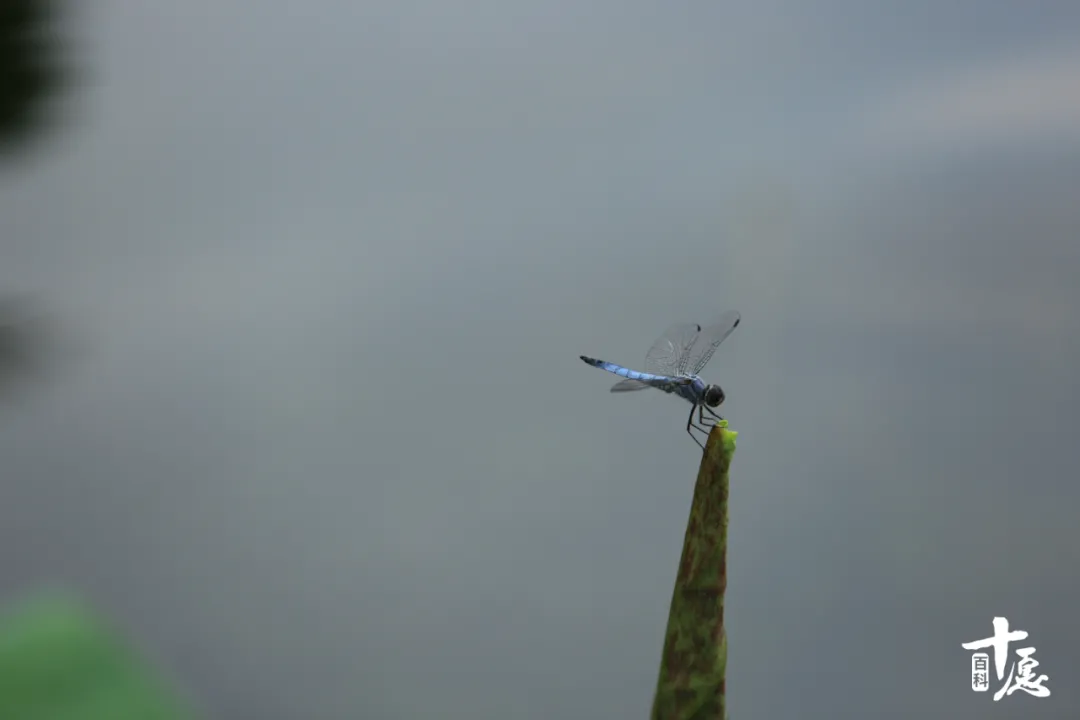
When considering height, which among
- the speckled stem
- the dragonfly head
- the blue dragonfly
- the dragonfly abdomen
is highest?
the blue dragonfly

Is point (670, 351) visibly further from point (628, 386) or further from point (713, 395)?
point (713, 395)

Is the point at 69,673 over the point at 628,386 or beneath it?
beneath

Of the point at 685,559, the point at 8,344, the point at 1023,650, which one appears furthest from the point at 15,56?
the point at 1023,650

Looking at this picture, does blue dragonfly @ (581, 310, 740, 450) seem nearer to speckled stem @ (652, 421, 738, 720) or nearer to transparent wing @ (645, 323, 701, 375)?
transparent wing @ (645, 323, 701, 375)

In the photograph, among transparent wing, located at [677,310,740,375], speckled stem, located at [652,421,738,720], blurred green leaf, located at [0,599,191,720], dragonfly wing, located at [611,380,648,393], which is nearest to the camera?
blurred green leaf, located at [0,599,191,720]

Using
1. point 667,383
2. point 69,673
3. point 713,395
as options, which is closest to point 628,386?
point 667,383

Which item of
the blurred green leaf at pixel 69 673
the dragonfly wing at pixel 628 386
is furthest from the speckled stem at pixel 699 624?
the dragonfly wing at pixel 628 386

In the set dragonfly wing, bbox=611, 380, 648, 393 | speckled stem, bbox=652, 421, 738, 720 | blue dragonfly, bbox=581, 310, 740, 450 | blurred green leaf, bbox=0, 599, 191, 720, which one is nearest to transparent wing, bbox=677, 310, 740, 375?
blue dragonfly, bbox=581, 310, 740, 450
